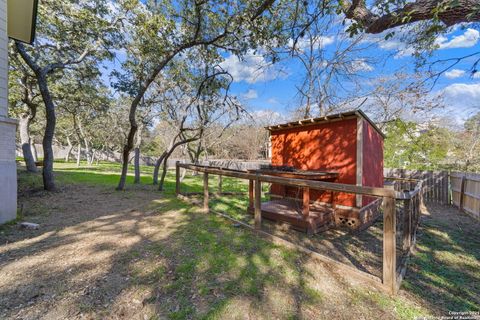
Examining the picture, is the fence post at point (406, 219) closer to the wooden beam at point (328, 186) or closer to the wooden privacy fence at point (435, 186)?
the wooden beam at point (328, 186)

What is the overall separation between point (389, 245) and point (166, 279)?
8.81 ft

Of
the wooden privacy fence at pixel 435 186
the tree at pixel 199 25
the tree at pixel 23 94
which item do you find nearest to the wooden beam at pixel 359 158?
the tree at pixel 199 25

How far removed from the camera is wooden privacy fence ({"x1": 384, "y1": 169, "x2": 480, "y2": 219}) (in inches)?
A: 248

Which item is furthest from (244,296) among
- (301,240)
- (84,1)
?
(84,1)

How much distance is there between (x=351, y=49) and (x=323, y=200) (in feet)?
25.1

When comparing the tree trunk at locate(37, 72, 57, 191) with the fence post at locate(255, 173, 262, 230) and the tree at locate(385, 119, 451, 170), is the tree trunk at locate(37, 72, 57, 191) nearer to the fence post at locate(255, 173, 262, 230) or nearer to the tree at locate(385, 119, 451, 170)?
the fence post at locate(255, 173, 262, 230)

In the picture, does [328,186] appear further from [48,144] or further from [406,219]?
[48,144]

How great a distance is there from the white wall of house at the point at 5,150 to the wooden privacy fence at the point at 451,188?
11516 millimetres

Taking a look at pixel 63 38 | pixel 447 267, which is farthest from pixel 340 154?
pixel 63 38

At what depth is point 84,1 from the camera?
6.71 metres

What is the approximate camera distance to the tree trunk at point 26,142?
10.0 metres

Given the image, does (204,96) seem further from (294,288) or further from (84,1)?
(294,288)

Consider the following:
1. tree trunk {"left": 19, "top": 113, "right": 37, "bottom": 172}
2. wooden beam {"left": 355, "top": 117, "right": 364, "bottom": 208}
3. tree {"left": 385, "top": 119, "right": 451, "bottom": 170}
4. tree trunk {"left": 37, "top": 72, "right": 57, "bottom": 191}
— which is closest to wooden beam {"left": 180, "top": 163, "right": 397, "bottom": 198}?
wooden beam {"left": 355, "top": 117, "right": 364, "bottom": 208}

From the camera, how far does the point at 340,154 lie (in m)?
5.19
